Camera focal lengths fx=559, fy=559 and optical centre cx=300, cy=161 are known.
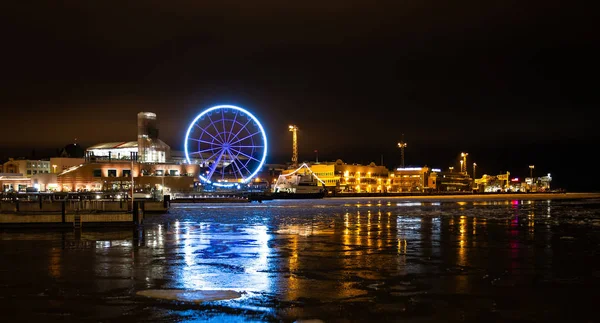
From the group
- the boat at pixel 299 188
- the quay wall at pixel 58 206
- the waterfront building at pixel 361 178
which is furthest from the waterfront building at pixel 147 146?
the waterfront building at pixel 361 178

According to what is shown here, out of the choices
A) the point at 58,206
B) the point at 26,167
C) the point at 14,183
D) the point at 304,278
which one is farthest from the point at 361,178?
the point at 304,278

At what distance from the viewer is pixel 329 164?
613 feet

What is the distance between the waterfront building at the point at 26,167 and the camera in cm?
15325

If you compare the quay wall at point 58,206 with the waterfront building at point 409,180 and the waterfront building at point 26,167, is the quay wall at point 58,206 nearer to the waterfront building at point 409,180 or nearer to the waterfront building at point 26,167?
the waterfront building at point 26,167

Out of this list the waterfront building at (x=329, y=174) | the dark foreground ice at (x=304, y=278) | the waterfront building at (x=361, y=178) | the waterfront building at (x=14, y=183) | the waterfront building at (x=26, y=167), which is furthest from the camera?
the waterfront building at (x=361, y=178)

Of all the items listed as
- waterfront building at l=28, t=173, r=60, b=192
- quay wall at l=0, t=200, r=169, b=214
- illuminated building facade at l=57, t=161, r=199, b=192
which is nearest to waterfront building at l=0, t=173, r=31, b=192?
waterfront building at l=28, t=173, r=60, b=192

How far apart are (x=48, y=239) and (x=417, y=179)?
175278mm

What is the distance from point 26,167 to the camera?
153625 mm

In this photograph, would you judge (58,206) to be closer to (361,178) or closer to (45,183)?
(45,183)

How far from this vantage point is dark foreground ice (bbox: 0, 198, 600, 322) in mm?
13000

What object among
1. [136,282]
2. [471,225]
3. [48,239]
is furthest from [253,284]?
[471,225]

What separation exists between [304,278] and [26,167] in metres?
156

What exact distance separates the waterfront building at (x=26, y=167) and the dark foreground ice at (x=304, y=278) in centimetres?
13542

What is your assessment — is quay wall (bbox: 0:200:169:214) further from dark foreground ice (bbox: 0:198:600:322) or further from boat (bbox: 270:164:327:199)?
boat (bbox: 270:164:327:199)
